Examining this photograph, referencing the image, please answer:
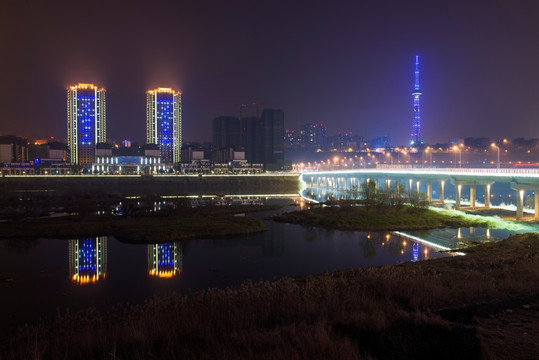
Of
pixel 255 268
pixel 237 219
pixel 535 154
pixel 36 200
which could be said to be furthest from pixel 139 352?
pixel 535 154

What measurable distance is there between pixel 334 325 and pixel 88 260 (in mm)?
21055

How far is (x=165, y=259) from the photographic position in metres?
26.3

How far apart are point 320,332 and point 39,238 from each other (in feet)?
104

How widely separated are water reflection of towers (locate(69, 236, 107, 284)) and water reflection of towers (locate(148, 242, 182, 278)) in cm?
271

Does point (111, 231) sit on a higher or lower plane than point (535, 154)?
lower

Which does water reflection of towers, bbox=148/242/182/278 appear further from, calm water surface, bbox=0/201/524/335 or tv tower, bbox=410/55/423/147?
tv tower, bbox=410/55/423/147

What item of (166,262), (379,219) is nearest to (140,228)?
(166,262)

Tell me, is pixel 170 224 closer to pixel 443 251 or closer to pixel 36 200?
pixel 443 251

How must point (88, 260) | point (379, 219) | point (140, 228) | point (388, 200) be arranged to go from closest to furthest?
point (88, 260), point (140, 228), point (379, 219), point (388, 200)

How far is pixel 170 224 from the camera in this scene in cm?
3788

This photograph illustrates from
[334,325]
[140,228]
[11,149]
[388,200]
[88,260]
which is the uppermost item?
[11,149]

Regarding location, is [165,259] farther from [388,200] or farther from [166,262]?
[388,200]

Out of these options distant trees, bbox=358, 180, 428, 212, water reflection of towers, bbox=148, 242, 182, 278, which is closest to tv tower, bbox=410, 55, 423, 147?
distant trees, bbox=358, 180, 428, 212

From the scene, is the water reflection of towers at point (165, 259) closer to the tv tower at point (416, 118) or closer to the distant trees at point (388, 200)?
the distant trees at point (388, 200)
